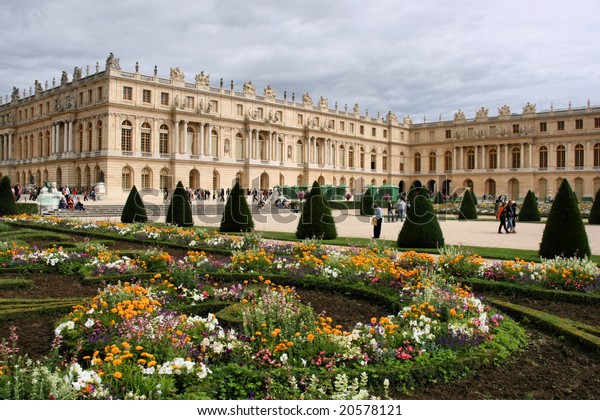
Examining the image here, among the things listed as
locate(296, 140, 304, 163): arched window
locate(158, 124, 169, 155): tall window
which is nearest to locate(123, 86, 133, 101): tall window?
locate(158, 124, 169, 155): tall window

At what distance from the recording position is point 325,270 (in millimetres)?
8508

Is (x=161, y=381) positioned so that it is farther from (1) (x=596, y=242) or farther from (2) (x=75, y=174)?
(2) (x=75, y=174)

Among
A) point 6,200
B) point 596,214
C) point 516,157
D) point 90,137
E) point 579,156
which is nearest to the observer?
point 6,200

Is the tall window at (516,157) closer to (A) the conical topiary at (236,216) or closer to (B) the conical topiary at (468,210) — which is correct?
(B) the conical topiary at (468,210)

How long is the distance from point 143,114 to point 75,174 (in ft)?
29.1

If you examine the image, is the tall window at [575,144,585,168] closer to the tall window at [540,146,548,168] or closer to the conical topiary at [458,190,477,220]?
the tall window at [540,146,548,168]

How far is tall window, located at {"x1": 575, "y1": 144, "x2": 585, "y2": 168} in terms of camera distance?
59.1 m

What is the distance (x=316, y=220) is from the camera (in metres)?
15.8

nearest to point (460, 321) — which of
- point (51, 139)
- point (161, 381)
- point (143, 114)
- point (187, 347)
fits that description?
point (187, 347)

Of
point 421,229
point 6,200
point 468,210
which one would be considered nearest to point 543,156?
point 468,210

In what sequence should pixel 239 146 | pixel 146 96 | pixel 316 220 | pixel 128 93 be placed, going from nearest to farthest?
pixel 316 220
pixel 128 93
pixel 146 96
pixel 239 146

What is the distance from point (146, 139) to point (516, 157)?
4340 centimetres

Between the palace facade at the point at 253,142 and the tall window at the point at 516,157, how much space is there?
12 centimetres

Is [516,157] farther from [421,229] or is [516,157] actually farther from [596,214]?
[421,229]
